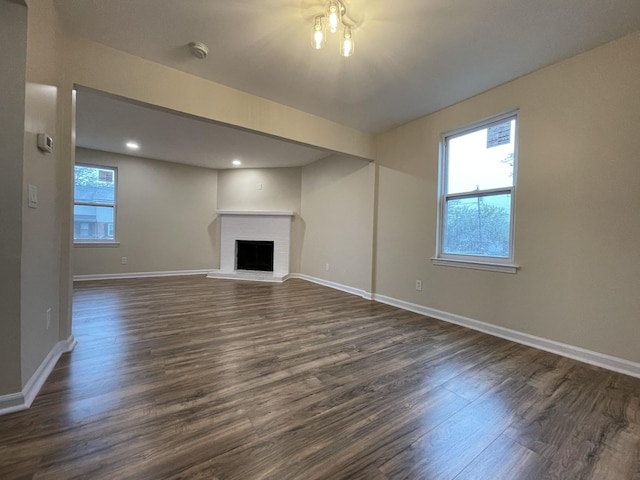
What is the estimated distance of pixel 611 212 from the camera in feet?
6.79

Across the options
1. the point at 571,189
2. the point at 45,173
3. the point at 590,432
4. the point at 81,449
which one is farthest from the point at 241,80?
the point at 590,432

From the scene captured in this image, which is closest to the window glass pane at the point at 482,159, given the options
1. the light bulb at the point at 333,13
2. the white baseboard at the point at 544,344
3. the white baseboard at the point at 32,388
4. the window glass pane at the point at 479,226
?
the window glass pane at the point at 479,226

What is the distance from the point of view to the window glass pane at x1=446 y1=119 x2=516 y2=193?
2.74m

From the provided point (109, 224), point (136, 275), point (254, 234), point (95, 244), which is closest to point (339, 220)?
point (254, 234)

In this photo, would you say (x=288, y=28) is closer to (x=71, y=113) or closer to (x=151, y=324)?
(x=71, y=113)

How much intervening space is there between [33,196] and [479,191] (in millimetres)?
3679

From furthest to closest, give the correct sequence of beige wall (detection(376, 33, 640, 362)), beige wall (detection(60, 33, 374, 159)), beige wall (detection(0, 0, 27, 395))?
1. beige wall (detection(60, 33, 374, 159))
2. beige wall (detection(376, 33, 640, 362))
3. beige wall (detection(0, 0, 27, 395))

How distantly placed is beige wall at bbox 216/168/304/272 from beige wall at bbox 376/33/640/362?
11.8 ft

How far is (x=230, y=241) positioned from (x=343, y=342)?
4.46m

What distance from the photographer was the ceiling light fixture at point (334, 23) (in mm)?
1719

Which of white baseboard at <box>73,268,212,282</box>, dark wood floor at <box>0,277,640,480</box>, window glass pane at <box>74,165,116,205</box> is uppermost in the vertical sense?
window glass pane at <box>74,165,116,205</box>

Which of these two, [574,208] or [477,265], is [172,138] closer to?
[477,265]

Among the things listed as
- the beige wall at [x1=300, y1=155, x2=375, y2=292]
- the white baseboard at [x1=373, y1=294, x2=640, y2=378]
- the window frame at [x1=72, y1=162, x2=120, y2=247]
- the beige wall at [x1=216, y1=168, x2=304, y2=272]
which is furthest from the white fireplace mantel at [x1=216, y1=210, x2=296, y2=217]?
the white baseboard at [x1=373, y1=294, x2=640, y2=378]

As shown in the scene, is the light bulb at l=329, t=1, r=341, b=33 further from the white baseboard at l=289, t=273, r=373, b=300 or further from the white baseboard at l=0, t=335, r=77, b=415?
the white baseboard at l=289, t=273, r=373, b=300
